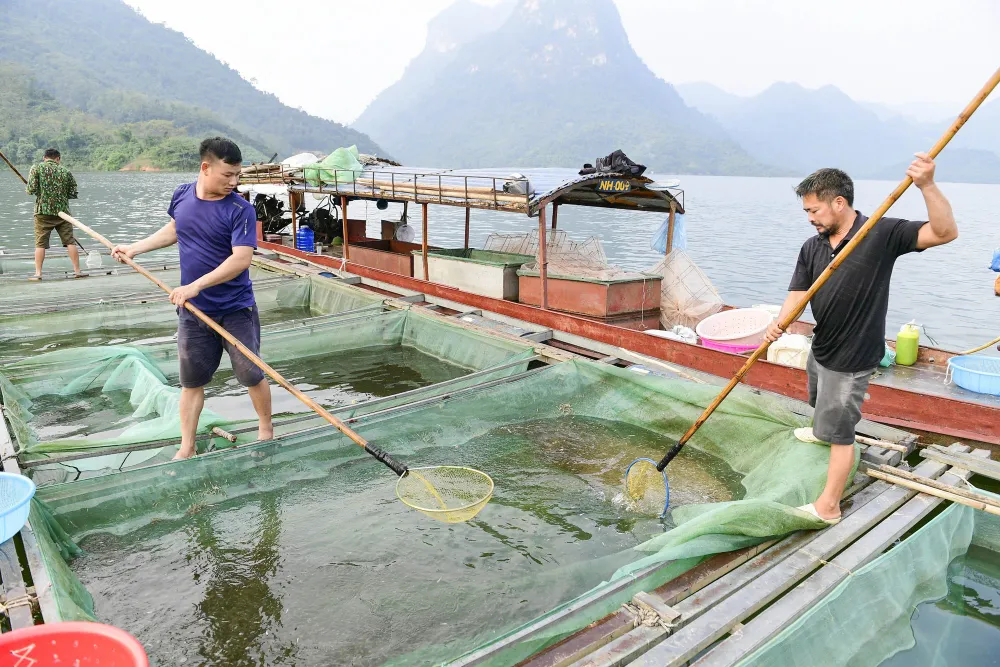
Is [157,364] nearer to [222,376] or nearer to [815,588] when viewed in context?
[222,376]

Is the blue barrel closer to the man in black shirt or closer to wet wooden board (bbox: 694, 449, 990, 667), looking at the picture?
the man in black shirt

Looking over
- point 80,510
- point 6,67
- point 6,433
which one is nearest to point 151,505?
point 80,510

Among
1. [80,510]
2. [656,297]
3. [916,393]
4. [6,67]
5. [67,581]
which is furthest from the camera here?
[6,67]

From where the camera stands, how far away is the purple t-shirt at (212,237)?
451 cm

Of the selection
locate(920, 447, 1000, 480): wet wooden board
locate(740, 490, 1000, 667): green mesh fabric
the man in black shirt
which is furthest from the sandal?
locate(920, 447, 1000, 480): wet wooden board

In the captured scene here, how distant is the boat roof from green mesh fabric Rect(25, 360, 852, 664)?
118 inches

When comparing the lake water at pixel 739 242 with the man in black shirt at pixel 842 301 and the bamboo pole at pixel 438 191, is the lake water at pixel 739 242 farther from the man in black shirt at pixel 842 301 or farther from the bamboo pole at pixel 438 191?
the man in black shirt at pixel 842 301

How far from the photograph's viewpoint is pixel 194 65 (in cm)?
17675

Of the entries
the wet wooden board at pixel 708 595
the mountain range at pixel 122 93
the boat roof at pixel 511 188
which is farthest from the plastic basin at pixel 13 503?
the mountain range at pixel 122 93

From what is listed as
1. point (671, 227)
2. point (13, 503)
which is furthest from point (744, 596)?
point (671, 227)

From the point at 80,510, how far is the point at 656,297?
7.59 metres

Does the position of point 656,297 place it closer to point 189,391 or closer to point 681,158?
point 189,391

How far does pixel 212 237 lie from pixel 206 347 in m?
0.84

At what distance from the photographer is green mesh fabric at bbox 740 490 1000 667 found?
9.75 feet
